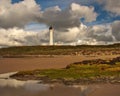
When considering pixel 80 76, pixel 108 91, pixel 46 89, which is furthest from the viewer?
pixel 80 76

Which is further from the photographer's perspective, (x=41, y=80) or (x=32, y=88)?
(x=41, y=80)

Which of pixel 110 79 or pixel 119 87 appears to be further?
pixel 110 79

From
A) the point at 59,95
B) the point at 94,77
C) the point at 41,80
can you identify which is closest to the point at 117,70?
the point at 94,77

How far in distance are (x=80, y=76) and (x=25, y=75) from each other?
10.6 m

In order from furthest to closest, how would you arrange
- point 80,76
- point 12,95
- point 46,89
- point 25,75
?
1. point 25,75
2. point 80,76
3. point 46,89
4. point 12,95

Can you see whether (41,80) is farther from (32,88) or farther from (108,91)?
(108,91)

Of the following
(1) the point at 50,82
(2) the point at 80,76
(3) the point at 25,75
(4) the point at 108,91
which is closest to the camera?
(4) the point at 108,91

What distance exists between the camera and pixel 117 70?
5681cm

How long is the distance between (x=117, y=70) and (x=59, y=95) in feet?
78.1

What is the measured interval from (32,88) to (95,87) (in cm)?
764

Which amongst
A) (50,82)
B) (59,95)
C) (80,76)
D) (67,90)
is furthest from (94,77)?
(59,95)

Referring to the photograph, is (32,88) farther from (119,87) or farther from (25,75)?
(25,75)

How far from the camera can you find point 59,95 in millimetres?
35094

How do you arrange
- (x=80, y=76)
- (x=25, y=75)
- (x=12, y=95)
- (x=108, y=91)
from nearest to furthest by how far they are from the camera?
1. (x=12, y=95)
2. (x=108, y=91)
3. (x=80, y=76)
4. (x=25, y=75)
